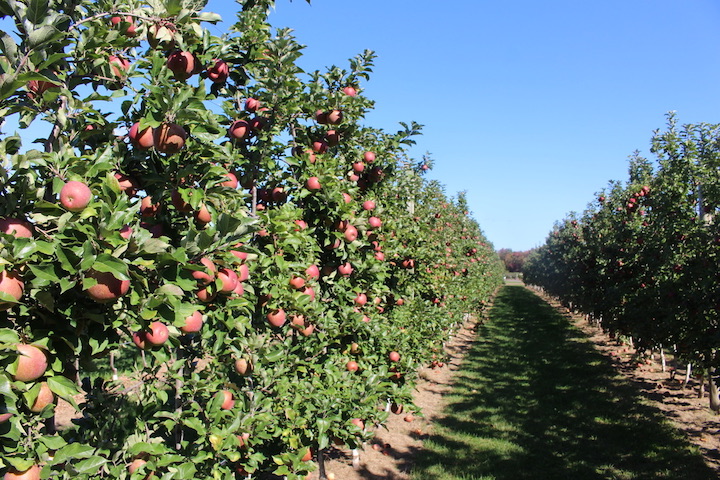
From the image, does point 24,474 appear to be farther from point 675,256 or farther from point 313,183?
point 675,256

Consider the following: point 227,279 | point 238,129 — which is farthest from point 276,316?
point 238,129

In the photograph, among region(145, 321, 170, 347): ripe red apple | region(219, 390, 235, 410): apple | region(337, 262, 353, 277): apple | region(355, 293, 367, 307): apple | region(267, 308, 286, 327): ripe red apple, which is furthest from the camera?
region(355, 293, 367, 307): apple

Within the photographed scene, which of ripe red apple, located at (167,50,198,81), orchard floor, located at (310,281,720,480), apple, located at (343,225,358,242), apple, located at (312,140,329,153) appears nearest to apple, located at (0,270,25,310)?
ripe red apple, located at (167,50,198,81)

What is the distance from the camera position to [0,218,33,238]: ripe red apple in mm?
1414

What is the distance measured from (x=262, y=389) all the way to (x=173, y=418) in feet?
3.05

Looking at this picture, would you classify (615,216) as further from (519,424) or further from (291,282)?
(291,282)

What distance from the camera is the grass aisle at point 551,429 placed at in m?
5.81

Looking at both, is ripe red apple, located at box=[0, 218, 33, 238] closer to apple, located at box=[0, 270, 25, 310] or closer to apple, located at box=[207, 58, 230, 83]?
apple, located at box=[0, 270, 25, 310]

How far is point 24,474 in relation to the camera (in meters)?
1.54

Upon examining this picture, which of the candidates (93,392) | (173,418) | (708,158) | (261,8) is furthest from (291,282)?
(708,158)

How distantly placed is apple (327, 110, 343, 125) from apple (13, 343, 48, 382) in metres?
3.04

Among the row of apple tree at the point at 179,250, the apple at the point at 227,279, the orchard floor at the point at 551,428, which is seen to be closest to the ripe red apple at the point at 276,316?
the row of apple tree at the point at 179,250

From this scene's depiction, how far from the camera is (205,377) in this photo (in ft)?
9.71

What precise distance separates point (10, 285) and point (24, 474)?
686mm
